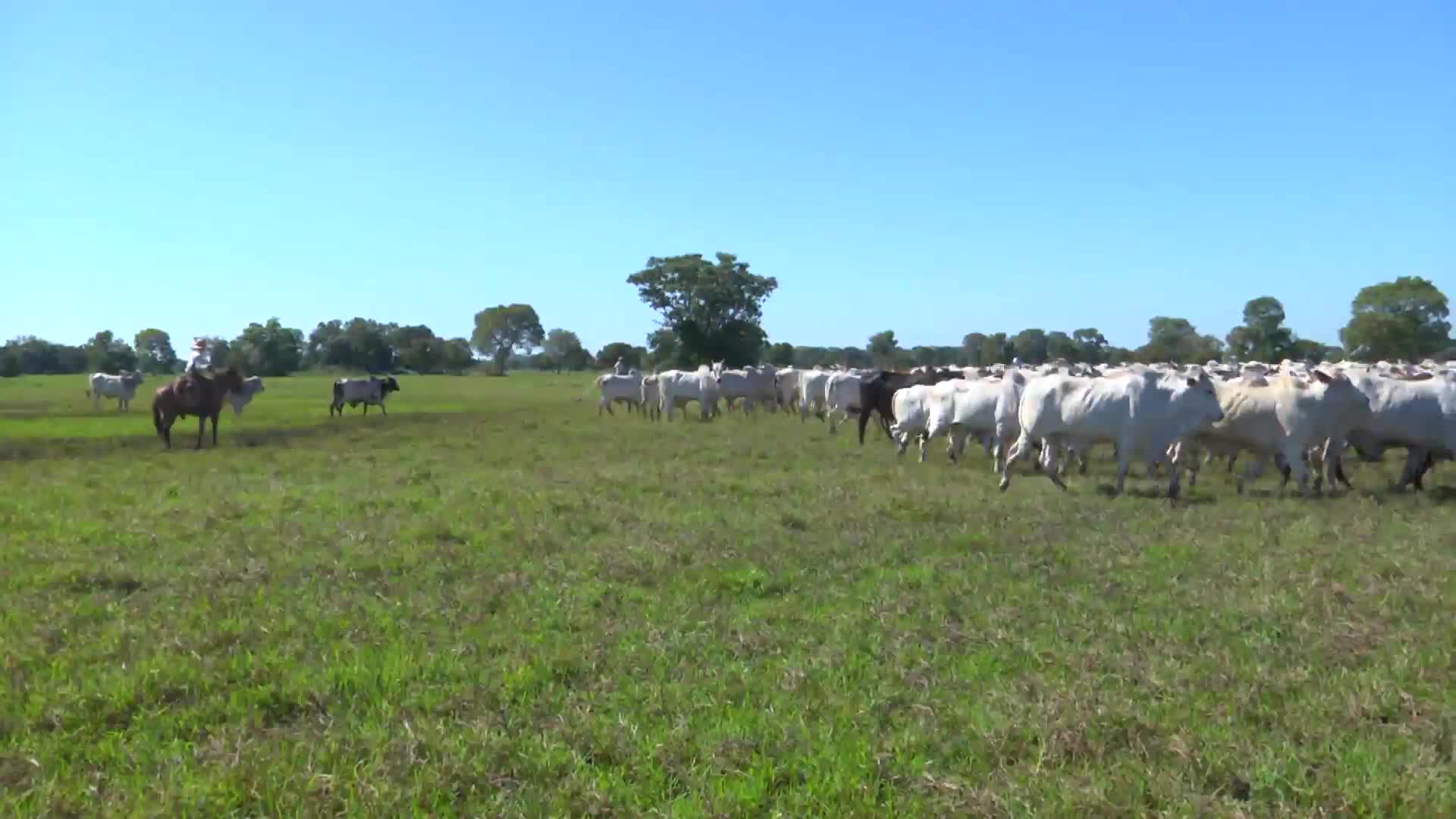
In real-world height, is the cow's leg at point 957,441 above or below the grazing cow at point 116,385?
below

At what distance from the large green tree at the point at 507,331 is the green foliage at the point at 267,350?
52.6 meters

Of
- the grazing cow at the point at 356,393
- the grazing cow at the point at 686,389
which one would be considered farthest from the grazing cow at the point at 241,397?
the grazing cow at the point at 686,389

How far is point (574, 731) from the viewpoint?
5594 mm

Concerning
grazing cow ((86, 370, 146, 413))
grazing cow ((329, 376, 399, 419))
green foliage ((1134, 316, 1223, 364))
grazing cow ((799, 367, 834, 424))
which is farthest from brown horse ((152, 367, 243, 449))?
green foliage ((1134, 316, 1223, 364))

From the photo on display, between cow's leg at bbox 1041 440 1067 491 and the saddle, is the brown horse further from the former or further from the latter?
cow's leg at bbox 1041 440 1067 491

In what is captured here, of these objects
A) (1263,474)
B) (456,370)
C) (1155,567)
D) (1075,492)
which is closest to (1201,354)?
(1263,474)

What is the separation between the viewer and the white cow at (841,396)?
105ft

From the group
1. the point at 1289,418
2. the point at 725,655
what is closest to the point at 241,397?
the point at 1289,418

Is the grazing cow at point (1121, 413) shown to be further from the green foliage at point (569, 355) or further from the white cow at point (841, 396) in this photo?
the green foliage at point (569, 355)

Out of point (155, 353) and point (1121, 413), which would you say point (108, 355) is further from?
point (1121, 413)

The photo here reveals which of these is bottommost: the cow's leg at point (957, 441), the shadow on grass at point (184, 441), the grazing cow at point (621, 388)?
the shadow on grass at point (184, 441)

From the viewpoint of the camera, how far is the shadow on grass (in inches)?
901

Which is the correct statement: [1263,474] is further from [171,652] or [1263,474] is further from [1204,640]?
[171,652]

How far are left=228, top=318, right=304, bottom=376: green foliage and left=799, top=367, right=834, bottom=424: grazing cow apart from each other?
70731 mm
